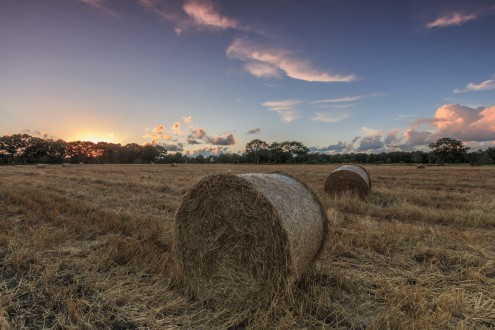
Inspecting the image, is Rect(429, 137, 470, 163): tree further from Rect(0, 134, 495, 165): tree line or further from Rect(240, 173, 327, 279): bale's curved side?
Rect(240, 173, 327, 279): bale's curved side

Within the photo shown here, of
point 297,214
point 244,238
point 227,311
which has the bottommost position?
point 227,311

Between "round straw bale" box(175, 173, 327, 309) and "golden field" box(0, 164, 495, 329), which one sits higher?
"round straw bale" box(175, 173, 327, 309)

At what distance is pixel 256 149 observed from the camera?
106 meters

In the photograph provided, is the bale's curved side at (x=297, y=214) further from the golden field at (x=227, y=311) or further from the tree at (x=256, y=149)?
the tree at (x=256, y=149)

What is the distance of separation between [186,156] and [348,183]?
296 ft

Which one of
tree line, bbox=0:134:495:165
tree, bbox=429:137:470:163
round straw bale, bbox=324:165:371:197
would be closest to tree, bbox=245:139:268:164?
tree line, bbox=0:134:495:165

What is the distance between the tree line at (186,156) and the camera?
75812mm

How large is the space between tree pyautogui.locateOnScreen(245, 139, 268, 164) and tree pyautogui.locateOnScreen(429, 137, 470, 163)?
48869mm

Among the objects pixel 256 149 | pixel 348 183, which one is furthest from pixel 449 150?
pixel 348 183

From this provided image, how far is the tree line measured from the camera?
75.8 meters

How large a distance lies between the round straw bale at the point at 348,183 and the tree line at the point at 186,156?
6137 cm

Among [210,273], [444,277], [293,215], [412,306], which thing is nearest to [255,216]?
[293,215]

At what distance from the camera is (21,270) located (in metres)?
4.36

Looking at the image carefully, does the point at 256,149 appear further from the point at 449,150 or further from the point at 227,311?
the point at 227,311
